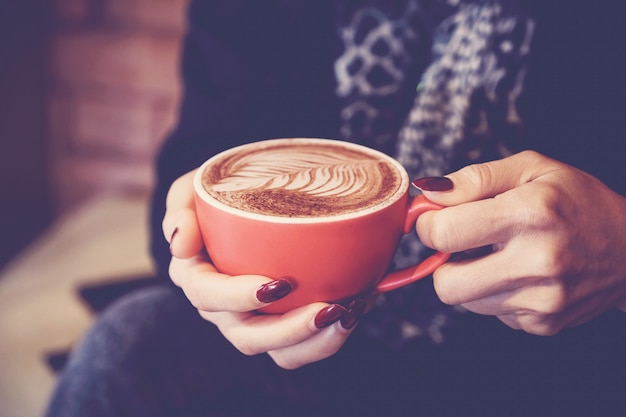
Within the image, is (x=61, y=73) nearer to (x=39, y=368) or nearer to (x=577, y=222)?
(x=39, y=368)

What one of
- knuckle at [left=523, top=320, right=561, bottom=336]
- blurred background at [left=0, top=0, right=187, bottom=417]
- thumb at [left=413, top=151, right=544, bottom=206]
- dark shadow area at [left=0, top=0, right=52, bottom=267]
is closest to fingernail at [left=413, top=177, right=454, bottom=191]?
thumb at [left=413, top=151, right=544, bottom=206]

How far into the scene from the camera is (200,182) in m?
0.58

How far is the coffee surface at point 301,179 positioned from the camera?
53cm

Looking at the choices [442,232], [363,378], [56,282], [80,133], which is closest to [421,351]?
[363,378]

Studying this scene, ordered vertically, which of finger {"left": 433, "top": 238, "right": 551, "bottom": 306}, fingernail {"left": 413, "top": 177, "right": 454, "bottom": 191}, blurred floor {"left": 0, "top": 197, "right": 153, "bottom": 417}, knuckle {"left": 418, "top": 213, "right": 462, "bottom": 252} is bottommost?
blurred floor {"left": 0, "top": 197, "right": 153, "bottom": 417}

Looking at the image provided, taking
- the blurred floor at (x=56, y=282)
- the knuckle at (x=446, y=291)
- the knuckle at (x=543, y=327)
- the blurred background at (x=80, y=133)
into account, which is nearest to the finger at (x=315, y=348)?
the knuckle at (x=446, y=291)

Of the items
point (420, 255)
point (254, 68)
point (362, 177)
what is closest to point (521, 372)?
point (420, 255)

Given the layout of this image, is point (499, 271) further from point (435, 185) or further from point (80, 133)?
point (80, 133)

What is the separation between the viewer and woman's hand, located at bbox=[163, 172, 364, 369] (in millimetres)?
532

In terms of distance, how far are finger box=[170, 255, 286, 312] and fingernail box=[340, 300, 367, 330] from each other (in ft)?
0.30

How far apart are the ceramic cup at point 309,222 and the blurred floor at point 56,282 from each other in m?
0.86

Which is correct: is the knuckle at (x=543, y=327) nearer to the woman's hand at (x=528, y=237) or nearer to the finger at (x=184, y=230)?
the woman's hand at (x=528, y=237)

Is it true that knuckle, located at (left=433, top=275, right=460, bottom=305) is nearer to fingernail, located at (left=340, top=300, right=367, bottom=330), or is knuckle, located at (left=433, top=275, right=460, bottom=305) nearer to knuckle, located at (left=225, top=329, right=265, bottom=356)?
fingernail, located at (left=340, top=300, right=367, bottom=330)

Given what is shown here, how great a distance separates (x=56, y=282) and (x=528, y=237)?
141 centimetres
